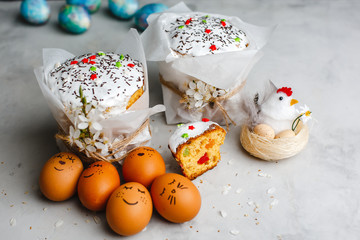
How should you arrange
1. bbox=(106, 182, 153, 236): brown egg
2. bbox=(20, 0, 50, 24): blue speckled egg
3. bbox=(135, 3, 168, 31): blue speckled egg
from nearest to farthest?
1. bbox=(106, 182, 153, 236): brown egg
2. bbox=(135, 3, 168, 31): blue speckled egg
3. bbox=(20, 0, 50, 24): blue speckled egg

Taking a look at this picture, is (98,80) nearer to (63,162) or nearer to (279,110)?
(63,162)

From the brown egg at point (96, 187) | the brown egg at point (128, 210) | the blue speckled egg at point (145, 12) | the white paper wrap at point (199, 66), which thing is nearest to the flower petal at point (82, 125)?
the brown egg at point (96, 187)

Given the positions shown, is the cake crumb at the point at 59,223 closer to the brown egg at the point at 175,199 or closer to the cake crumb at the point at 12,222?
the cake crumb at the point at 12,222

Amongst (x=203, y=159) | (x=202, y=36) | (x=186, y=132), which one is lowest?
(x=203, y=159)

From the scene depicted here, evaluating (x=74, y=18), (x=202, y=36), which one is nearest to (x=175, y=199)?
(x=202, y=36)

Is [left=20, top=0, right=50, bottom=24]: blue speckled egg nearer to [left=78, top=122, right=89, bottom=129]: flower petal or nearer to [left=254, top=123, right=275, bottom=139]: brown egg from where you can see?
[left=78, top=122, right=89, bottom=129]: flower petal

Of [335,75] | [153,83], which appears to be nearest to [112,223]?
[153,83]

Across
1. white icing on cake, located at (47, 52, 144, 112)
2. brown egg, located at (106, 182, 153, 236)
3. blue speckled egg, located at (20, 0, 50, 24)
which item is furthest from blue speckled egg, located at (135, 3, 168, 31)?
brown egg, located at (106, 182, 153, 236)

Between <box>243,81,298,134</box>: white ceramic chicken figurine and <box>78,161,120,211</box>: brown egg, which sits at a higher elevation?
<box>243,81,298,134</box>: white ceramic chicken figurine
